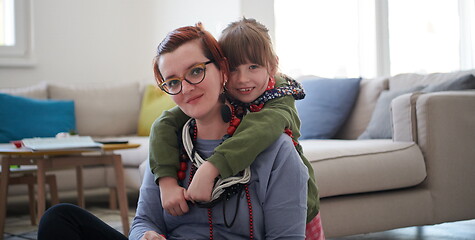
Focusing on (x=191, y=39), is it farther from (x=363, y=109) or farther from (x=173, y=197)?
(x=363, y=109)

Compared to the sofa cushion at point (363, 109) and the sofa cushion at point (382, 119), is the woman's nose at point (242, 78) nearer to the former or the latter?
the sofa cushion at point (382, 119)

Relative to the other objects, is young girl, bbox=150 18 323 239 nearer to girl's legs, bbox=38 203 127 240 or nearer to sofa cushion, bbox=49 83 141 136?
girl's legs, bbox=38 203 127 240

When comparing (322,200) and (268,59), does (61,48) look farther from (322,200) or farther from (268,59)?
(268,59)

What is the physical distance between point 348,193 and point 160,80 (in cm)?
142

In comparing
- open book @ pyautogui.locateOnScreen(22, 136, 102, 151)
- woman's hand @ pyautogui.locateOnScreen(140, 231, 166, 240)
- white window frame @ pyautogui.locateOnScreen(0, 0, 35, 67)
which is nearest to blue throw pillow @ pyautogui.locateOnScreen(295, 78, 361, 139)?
open book @ pyautogui.locateOnScreen(22, 136, 102, 151)

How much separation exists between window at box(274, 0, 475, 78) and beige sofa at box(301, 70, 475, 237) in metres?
2.39

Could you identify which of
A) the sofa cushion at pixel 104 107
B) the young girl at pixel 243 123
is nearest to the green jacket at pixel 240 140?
the young girl at pixel 243 123

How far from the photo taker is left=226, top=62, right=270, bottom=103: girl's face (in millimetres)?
1276

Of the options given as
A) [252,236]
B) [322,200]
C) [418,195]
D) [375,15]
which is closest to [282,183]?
[252,236]

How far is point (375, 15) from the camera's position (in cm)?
508

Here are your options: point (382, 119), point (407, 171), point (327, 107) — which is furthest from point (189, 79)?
point (327, 107)

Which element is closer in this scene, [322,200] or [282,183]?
[282,183]

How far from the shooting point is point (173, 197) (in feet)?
3.75

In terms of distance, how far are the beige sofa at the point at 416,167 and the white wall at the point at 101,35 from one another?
264 centimetres
